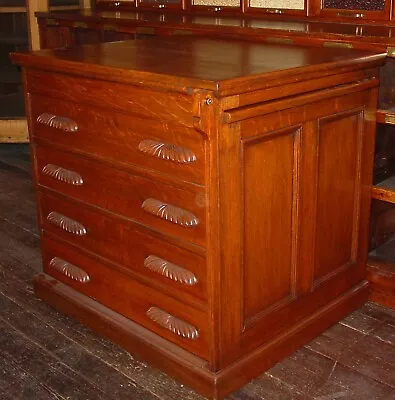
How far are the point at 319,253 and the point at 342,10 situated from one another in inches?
41.5

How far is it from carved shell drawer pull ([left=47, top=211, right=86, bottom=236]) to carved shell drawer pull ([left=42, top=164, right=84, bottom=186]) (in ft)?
0.45

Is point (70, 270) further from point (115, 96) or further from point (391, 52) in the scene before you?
point (391, 52)

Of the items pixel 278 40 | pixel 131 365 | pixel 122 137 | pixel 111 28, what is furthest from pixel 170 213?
pixel 111 28

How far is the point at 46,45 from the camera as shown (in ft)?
12.1

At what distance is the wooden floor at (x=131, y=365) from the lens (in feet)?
6.13

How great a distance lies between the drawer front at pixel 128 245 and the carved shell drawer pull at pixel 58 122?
0.84ft

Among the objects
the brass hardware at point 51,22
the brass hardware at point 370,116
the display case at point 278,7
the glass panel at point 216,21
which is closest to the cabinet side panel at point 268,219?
the brass hardware at point 370,116

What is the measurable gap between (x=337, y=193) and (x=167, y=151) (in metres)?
0.64

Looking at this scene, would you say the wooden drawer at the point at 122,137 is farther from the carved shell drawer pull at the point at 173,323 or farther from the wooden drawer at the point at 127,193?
the carved shell drawer pull at the point at 173,323

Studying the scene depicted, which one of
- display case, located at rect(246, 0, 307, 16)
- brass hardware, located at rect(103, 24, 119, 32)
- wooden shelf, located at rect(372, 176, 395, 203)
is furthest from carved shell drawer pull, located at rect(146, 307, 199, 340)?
brass hardware, located at rect(103, 24, 119, 32)

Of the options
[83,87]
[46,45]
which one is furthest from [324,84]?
[46,45]

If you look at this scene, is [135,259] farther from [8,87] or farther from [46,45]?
[8,87]

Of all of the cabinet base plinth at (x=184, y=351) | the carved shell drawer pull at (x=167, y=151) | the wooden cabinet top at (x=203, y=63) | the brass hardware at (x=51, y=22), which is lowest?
the cabinet base plinth at (x=184, y=351)

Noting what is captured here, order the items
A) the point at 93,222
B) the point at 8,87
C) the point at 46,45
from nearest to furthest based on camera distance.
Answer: the point at 93,222, the point at 46,45, the point at 8,87
